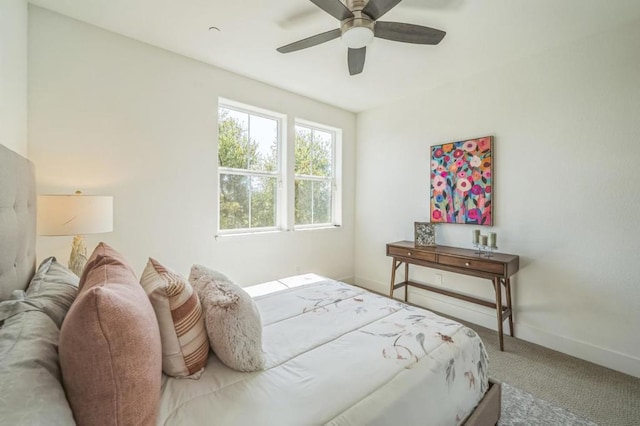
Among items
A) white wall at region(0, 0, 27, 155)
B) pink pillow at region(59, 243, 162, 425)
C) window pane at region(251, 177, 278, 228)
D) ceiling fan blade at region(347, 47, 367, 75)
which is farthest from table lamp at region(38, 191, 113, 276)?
ceiling fan blade at region(347, 47, 367, 75)

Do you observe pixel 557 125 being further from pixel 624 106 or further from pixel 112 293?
pixel 112 293

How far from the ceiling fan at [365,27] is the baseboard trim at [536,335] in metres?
2.57

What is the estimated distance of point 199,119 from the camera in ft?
8.85

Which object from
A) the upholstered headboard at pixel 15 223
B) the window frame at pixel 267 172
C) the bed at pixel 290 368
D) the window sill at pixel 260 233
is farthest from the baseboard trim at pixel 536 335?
the upholstered headboard at pixel 15 223

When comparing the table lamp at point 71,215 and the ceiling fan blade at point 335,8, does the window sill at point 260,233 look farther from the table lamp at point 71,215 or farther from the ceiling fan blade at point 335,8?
the ceiling fan blade at point 335,8

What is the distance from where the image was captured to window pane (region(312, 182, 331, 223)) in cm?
383

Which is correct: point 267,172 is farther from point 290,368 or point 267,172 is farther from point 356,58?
point 290,368

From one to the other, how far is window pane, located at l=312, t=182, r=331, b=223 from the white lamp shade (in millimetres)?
2443

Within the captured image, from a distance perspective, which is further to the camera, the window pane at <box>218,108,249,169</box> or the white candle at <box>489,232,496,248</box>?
the window pane at <box>218,108,249,169</box>

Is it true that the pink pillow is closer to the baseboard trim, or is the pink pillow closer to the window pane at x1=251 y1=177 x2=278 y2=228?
the window pane at x1=251 y1=177 x2=278 y2=228

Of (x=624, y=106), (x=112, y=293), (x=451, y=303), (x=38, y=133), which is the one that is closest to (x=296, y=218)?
(x=451, y=303)

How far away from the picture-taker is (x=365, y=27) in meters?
1.69

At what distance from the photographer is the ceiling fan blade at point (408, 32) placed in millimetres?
1733

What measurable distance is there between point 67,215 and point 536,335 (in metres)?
3.75
